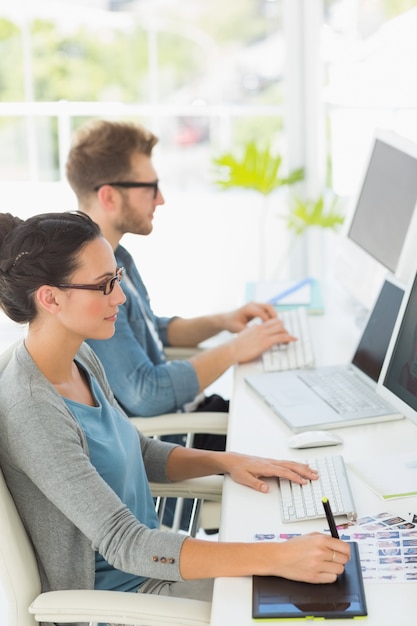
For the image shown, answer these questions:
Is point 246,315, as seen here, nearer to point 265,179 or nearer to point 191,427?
point 191,427

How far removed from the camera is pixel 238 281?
517 centimetres

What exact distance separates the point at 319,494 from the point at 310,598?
321 mm

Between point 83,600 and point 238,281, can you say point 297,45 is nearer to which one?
point 238,281

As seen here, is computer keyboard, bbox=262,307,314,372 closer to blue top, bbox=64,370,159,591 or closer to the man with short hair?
the man with short hair

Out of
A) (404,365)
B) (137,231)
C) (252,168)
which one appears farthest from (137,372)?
(252,168)

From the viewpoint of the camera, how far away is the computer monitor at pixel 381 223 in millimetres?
2252

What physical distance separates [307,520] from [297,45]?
120 inches

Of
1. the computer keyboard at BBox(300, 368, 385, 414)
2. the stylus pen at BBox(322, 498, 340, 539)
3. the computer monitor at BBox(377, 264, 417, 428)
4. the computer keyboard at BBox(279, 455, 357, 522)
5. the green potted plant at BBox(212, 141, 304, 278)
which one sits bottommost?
the computer keyboard at BBox(279, 455, 357, 522)

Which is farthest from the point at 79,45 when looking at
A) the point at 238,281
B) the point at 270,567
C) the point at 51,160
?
the point at 270,567

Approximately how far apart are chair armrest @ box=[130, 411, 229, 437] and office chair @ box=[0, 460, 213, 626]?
2.26 ft

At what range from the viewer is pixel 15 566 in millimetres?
1450

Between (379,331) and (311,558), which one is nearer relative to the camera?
(311,558)

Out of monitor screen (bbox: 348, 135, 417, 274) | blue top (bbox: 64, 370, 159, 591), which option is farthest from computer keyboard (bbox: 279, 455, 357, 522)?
monitor screen (bbox: 348, 135, 417, 274)

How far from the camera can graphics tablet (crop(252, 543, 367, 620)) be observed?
1.25 meters
